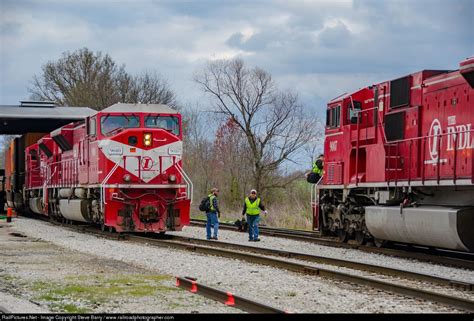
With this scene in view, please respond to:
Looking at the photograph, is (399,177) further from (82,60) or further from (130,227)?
(82,60)

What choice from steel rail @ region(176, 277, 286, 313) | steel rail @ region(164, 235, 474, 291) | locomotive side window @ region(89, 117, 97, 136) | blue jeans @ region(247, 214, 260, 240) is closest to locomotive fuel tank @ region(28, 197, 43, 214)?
locomotive side window @ region(89, 117, 97, 136)

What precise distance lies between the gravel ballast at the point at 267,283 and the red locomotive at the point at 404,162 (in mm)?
1437

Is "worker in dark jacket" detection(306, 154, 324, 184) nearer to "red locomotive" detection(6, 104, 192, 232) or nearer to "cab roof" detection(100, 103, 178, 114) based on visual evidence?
"red locomotive" detection(6, 104, 192, 232)

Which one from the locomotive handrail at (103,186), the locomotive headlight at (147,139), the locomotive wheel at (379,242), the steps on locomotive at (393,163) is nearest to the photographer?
the steps on locomotive at (393,163)

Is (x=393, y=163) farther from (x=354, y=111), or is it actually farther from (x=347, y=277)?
(x=347, y=277)

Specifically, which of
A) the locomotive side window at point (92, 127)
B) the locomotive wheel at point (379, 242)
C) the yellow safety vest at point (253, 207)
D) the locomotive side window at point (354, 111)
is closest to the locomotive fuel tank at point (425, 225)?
the locomotive wheel at point (379, 242)

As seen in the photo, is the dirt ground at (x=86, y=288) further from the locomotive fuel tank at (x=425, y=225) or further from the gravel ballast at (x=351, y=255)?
the locomotive fuel tank at (x=425, y=225)

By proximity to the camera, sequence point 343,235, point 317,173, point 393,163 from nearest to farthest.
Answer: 1. point 393,163
2. point 343,235
3. point 317,173

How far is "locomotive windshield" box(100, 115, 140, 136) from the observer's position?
72.6 feet

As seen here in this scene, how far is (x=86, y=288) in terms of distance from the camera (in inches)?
422

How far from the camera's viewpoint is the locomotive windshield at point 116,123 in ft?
72.6

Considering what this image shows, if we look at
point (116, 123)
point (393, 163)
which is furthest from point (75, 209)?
point (393, 163)

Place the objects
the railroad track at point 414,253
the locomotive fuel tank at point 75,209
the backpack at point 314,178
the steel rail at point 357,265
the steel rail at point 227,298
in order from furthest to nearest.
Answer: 1. the locomotive fuel tank at point 75,209
2. the backpack at point 314,178
3. the railroad track at point 414,253
4. the steel rail at point 357,265
5. the steel rail at point 227,298

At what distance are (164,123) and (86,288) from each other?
39.6 feet
